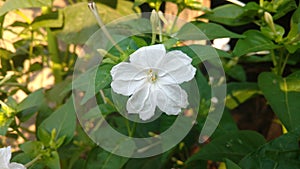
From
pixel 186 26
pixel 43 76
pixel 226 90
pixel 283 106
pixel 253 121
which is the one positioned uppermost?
pixel 186 26

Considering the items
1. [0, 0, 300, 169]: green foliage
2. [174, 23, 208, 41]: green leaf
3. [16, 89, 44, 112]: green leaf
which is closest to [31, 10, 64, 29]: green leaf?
[0, 0, 300, 169]: green foliage

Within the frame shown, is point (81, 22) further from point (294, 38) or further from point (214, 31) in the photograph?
point (294, 38)

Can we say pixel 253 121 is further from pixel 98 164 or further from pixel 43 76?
pixel 98 164

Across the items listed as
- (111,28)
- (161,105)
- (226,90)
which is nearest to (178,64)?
(161,105)

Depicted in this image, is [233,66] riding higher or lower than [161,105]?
lower

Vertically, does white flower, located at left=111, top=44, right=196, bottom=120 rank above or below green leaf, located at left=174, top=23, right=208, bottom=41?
above

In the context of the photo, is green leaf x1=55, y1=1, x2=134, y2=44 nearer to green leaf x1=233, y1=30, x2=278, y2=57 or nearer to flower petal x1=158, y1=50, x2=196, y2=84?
green leaf x1=233, y1=30, x2=278, y2=57

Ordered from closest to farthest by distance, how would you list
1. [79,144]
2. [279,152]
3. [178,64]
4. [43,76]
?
[178,64]
[279,152]
[79,144]
[43,76]
